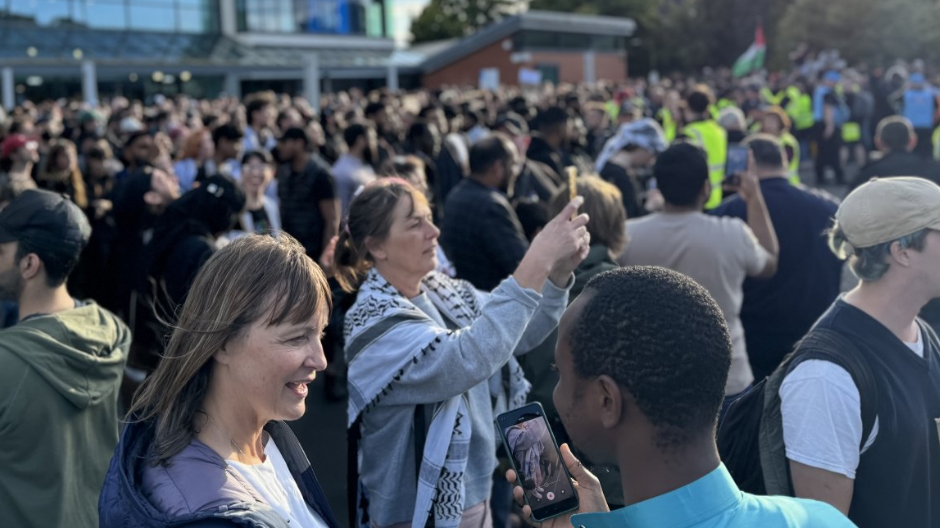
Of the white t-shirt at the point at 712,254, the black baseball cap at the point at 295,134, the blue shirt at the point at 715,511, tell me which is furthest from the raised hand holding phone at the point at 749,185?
the black baseball cap at the point at 295,134

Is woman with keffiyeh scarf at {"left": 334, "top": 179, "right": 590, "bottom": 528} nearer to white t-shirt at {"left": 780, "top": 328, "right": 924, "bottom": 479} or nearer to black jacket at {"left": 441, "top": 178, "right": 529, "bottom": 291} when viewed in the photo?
white t-shirt at {"left": 780, "top": 328, "right": 924, "bottom": 479}

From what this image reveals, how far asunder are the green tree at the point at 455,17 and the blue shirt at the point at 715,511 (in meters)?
71.8

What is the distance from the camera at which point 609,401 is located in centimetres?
168

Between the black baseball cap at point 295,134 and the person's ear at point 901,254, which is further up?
the black baseball cap at point 295,134

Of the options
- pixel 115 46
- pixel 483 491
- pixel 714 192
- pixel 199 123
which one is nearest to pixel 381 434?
pixel 483 491

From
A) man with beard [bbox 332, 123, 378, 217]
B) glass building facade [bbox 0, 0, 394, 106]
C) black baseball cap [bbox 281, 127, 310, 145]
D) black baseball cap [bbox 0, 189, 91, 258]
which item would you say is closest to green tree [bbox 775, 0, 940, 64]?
glass building facade [bbox 0, 0, 394, 106]

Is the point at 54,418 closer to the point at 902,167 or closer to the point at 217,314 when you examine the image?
the point at 217,314

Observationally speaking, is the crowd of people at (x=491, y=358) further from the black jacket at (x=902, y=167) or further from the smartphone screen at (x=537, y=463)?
the black jacket at (x=902, y=167)

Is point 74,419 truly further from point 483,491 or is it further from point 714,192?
point 714,192

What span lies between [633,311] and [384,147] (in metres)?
8.79

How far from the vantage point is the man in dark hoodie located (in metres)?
2.78

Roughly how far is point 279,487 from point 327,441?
438 centimetres

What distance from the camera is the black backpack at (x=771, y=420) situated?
8.11ft

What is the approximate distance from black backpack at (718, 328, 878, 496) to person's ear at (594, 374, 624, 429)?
108 centimetres
